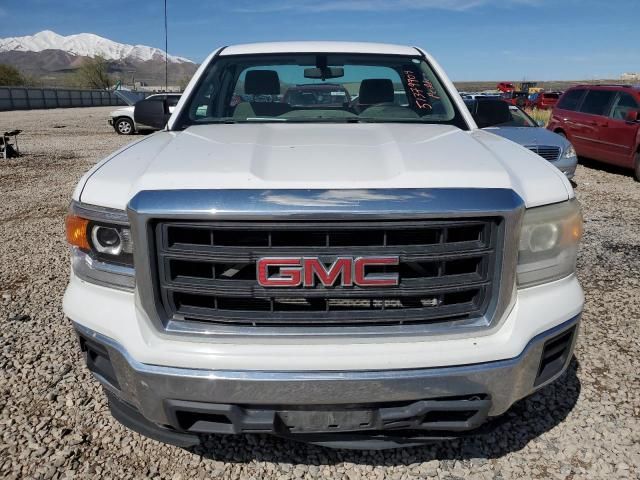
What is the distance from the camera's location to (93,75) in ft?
225

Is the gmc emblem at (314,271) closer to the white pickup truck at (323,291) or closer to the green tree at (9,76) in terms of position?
the white pickup truck at (323,291)

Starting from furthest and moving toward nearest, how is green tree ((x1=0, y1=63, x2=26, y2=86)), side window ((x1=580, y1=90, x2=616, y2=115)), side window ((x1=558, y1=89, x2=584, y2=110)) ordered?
green tree ((x1=0, y1=63, x2=26, y2=86)) < side window ((x1=558, y1=89, x2=584, y2=110)) < side window ((x1=580, y1=90, x2=616, y2=115))

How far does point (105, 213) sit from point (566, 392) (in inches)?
101

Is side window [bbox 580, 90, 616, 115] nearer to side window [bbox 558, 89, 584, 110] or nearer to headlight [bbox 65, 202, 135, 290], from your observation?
side window [bbox 558, 89, 584, 110]

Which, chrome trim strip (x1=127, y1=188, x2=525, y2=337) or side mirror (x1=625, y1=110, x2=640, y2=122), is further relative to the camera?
side mirror (x1=625, y1=110, x2=640, y2=122)

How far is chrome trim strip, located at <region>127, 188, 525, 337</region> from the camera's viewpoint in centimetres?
170

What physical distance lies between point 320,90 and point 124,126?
1643 cm

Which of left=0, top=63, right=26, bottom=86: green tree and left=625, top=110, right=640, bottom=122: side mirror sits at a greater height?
left=625, top=110, right=640, bottom=122: side mirror

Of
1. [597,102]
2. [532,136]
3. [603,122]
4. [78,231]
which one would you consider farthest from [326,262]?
[597,102]

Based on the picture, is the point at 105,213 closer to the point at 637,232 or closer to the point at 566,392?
the point at 566,392

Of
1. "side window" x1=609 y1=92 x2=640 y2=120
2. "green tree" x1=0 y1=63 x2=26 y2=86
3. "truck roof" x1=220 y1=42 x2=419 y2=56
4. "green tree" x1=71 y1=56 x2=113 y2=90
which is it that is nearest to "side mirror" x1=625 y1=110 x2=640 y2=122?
"side window" x1=609 y1=92 x2=640 y2=120

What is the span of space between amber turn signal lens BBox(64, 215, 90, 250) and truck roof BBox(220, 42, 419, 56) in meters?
1.93

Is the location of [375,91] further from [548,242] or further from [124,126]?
[124,126]

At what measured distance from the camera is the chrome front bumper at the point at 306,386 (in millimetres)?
1763
